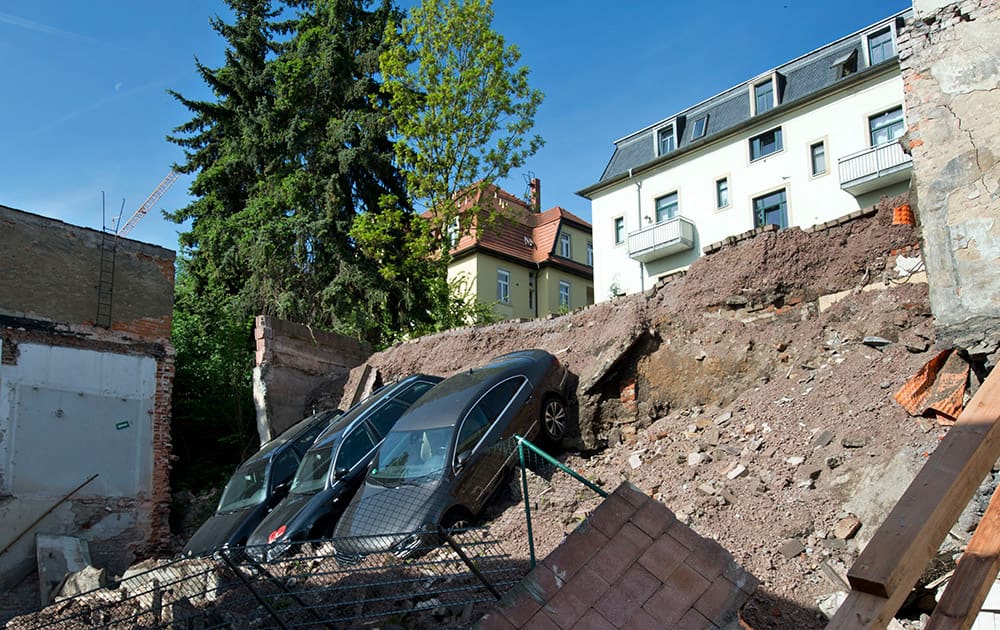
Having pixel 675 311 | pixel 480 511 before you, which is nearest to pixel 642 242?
pixel 675 311

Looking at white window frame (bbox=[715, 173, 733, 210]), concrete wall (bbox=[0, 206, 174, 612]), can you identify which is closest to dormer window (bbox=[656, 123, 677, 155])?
white window frame (bbox=[715, 173, 733, 210])

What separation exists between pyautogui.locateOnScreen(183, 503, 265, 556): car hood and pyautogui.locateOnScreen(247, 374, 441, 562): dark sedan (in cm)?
48

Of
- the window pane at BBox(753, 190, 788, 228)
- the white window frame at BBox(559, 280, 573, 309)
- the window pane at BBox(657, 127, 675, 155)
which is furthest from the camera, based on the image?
the white window frame at BBox(559, 280, 573, 309)

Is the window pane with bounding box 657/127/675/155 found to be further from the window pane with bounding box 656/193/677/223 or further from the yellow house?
the yellow house

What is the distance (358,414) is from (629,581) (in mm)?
8997

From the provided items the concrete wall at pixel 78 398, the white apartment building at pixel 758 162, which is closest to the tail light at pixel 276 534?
the concrete wall at pixel 78 398

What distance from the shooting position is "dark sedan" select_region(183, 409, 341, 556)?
12273 millimetres

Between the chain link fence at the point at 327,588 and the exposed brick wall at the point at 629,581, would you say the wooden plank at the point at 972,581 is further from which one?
the chain link fence at the point at 327,588

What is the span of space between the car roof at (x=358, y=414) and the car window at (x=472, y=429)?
2.53 meters

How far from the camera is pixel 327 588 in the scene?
21.8 feet

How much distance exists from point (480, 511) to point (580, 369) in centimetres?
412

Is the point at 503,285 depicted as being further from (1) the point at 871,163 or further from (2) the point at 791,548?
(2) the point at 791,548

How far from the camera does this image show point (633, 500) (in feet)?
16.1

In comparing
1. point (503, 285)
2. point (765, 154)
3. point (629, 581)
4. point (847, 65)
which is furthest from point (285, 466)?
point (503, 285)
